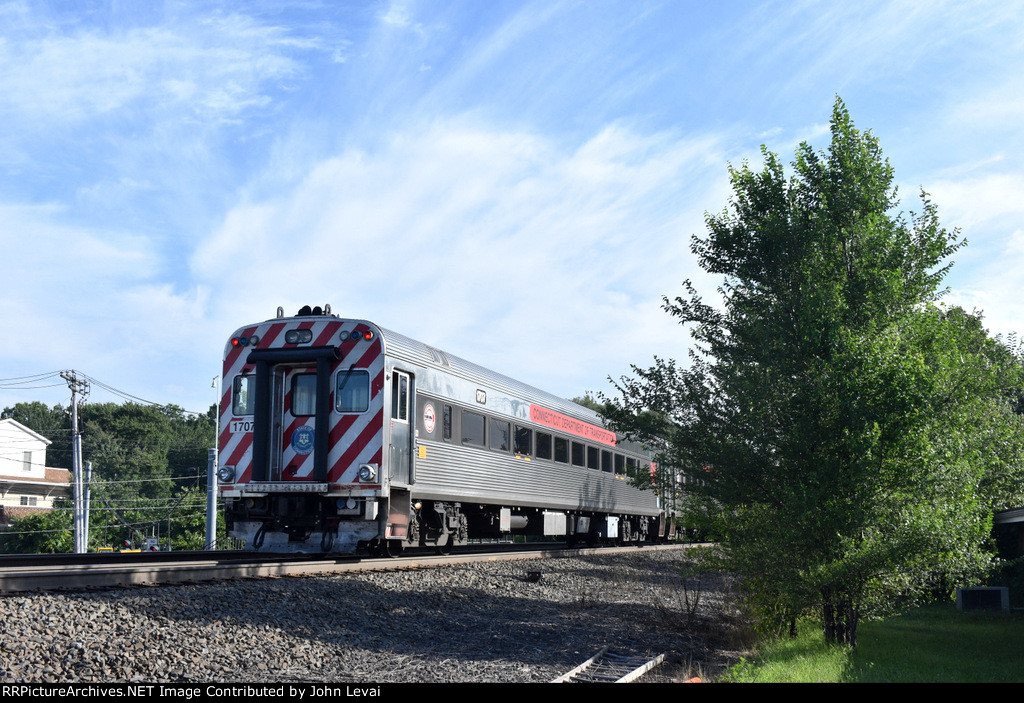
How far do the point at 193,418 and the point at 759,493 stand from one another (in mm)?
Answer: 94726

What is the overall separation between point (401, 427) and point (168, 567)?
4.31 m

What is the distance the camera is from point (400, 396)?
13125 millimetres

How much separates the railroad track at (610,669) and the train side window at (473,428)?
23.3 ft

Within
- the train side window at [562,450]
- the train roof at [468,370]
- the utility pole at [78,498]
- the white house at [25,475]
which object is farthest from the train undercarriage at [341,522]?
the white house at [25,475]

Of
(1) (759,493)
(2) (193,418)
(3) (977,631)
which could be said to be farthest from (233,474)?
(2) (193,418)

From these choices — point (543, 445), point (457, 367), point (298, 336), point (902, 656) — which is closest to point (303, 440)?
point (298, 336)

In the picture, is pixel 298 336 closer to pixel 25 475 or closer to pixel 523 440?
pixel 523 440

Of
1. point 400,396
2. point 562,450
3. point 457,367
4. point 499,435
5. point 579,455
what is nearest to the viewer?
point 400,396

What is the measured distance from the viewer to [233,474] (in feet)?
41.7

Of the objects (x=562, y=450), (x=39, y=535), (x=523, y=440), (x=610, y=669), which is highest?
(x=523, y=440)

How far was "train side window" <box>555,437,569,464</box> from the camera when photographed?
1950 centimetres

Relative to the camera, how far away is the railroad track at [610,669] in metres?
6.88

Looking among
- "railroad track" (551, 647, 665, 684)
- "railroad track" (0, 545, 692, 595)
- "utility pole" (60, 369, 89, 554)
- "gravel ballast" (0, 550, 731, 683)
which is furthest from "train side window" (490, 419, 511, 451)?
"utility pole" (60, 369, 89, 554)

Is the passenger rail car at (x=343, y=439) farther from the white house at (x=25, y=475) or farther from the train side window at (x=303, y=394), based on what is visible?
the white house at (x=25, y=475)
